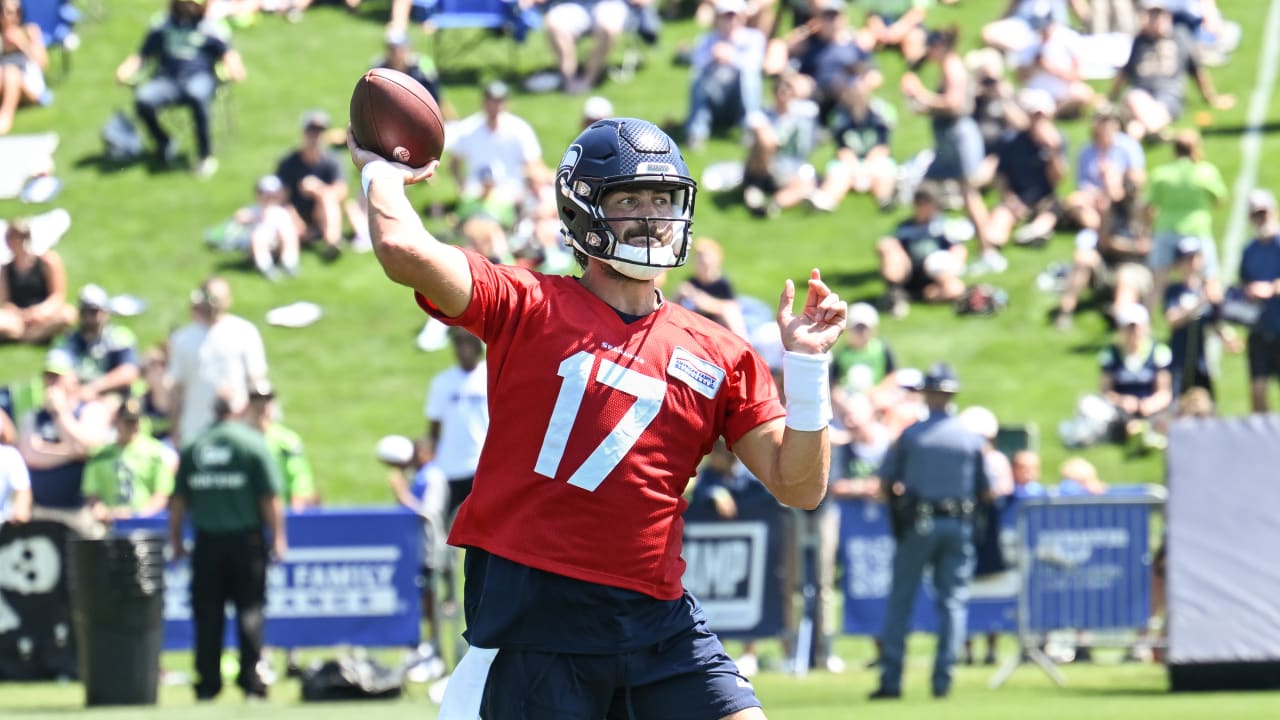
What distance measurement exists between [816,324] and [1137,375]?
12300mm

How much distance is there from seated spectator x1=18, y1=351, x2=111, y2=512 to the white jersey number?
9991 millimetres

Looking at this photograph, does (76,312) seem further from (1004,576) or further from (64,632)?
(1004,576)

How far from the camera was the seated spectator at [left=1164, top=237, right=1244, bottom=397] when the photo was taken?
16594mm

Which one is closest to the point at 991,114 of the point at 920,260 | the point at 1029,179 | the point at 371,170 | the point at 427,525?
the point at 1029,179

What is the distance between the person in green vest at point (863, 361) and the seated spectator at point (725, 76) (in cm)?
515

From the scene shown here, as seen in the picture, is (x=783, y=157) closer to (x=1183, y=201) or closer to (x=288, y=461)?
(x=1183, y=201)

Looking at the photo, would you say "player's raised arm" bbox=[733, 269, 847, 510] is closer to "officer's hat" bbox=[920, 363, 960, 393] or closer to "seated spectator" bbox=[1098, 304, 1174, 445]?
"officer's hat" bbox=[920, 363, 960, 393]

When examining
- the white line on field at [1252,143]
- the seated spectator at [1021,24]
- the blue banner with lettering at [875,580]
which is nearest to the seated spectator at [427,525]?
the blue banner with lettering at [875,580]

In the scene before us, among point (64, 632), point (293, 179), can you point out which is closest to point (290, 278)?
point (293, 179)

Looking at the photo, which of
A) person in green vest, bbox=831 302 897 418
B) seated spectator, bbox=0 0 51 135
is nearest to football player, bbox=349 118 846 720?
person in green vest, bbox=831 302 897 418

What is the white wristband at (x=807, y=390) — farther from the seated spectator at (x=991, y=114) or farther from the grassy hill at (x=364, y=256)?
the seated spectator at (x=991, y=114)

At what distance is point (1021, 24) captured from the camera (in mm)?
22688

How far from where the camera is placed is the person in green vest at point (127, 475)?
45.5 feet

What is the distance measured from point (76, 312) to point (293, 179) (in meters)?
2.36
